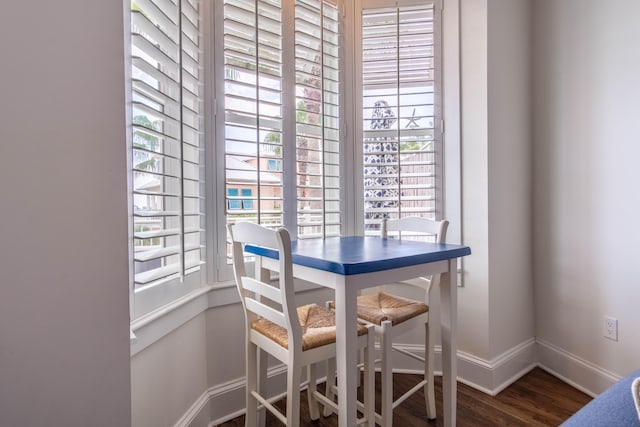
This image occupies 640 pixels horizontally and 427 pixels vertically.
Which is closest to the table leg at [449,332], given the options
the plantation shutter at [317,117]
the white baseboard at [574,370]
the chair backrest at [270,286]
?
the chair backrest at [270,286]

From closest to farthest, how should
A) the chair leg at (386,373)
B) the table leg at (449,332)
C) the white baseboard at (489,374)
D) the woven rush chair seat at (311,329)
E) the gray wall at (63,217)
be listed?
the gray wall at (63,217) → the woven rush chair seat at (311,329) → the chair leg at (386,373) → the table leg at (449,332) → the white baseboard at (489,374)

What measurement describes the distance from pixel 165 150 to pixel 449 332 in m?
1.40

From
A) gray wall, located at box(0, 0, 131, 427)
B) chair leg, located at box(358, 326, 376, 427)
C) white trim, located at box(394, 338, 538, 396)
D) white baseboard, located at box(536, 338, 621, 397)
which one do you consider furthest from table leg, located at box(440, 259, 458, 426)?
gray wall, located at box(0, 0, 131, 427)

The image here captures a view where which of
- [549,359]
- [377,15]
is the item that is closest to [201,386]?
[549,359]

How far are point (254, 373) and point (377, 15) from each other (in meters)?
2.12

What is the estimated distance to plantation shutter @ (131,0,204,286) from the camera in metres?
1.21

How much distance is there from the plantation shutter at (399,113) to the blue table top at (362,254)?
1.73ft

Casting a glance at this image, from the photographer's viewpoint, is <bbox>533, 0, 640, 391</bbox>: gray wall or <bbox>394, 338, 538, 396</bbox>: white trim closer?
<bbox>533, 0, 640, 391</bbox>: gray wall

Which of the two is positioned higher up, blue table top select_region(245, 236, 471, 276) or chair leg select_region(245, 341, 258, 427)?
blue table top select_region(245, 236, 471, 276)

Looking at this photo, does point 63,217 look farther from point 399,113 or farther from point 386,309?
point 399,113

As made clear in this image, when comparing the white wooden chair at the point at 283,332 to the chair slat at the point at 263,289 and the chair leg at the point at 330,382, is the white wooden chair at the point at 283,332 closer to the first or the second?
the chair slat at the point at 263,289

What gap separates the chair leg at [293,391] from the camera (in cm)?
121

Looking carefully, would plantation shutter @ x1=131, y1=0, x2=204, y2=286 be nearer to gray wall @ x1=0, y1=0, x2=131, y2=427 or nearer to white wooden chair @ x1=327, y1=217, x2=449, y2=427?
gray wall @ x1=0, y1=0, x2=131, y2=427

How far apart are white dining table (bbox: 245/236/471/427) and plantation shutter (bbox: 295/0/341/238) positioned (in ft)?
1.31
